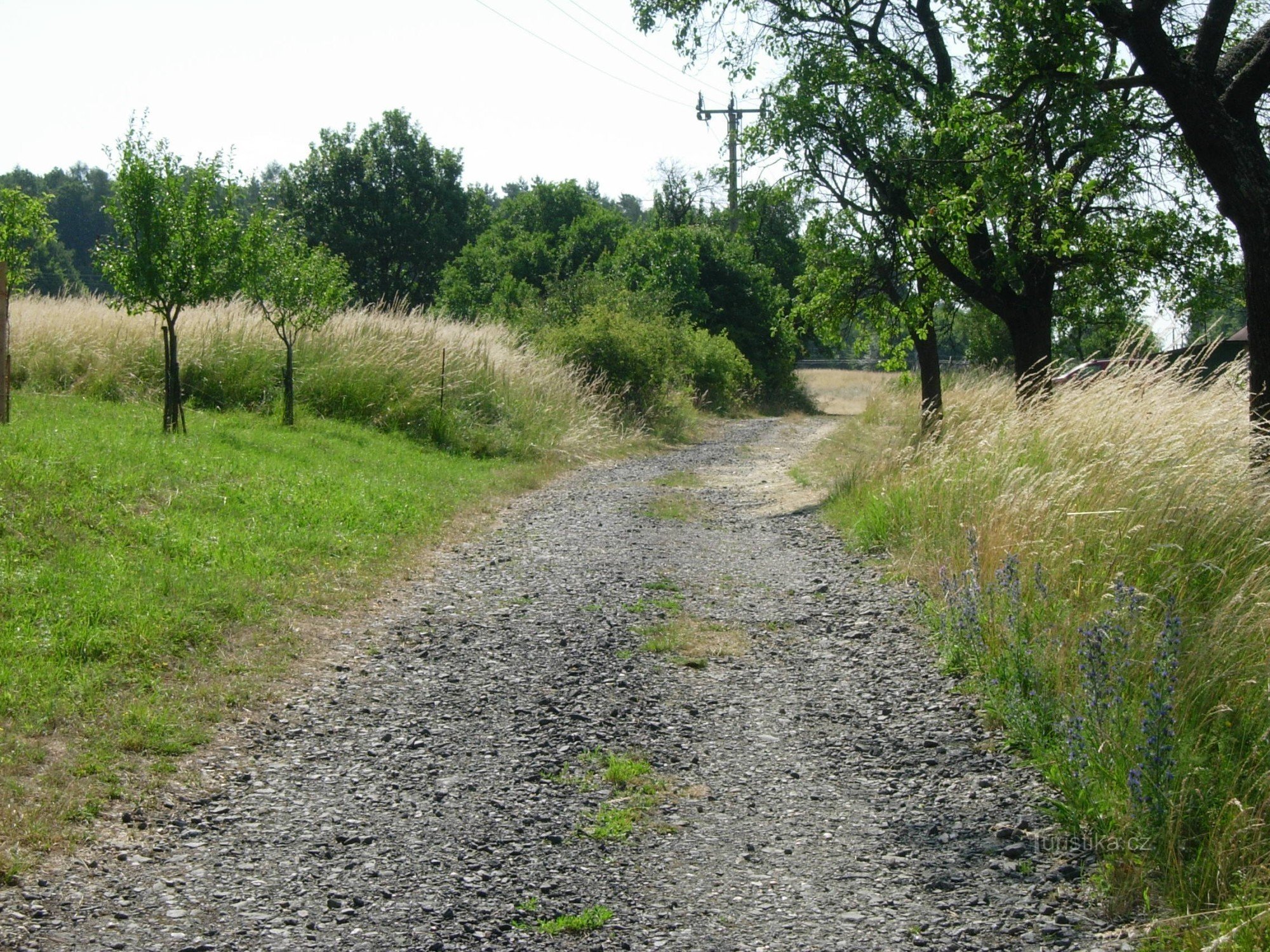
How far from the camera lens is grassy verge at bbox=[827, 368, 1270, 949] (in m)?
3.75

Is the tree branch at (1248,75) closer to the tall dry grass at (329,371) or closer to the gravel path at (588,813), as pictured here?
the gravel path at (588,813)

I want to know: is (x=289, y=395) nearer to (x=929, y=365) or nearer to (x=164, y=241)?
(x=164, y=241)

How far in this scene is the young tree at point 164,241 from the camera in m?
14.0

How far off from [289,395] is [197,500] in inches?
296

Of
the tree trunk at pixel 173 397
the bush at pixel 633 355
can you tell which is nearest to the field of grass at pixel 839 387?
the bush at pixel 633 355

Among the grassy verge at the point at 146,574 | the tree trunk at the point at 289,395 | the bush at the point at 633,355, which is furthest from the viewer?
the bush at the point at 633,355

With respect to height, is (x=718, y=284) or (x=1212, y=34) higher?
(x=718, y=284)

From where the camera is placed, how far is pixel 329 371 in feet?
62.3

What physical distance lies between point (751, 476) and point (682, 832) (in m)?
14.1

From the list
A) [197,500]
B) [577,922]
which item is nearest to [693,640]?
[577,922]

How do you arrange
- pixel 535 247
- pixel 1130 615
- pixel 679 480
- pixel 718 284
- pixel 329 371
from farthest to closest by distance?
pixel 535 247, pixel 718 284, pixel 329 371, pixel 679 480, pixel 1130 615

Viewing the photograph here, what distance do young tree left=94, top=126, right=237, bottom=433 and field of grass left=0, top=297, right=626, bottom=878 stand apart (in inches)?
60.5

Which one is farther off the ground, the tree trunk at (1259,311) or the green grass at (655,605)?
the tree trunk at (1259,311)

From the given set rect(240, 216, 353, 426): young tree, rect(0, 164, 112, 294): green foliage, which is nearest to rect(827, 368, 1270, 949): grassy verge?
rect(240, 216, 353, 426): young tree
